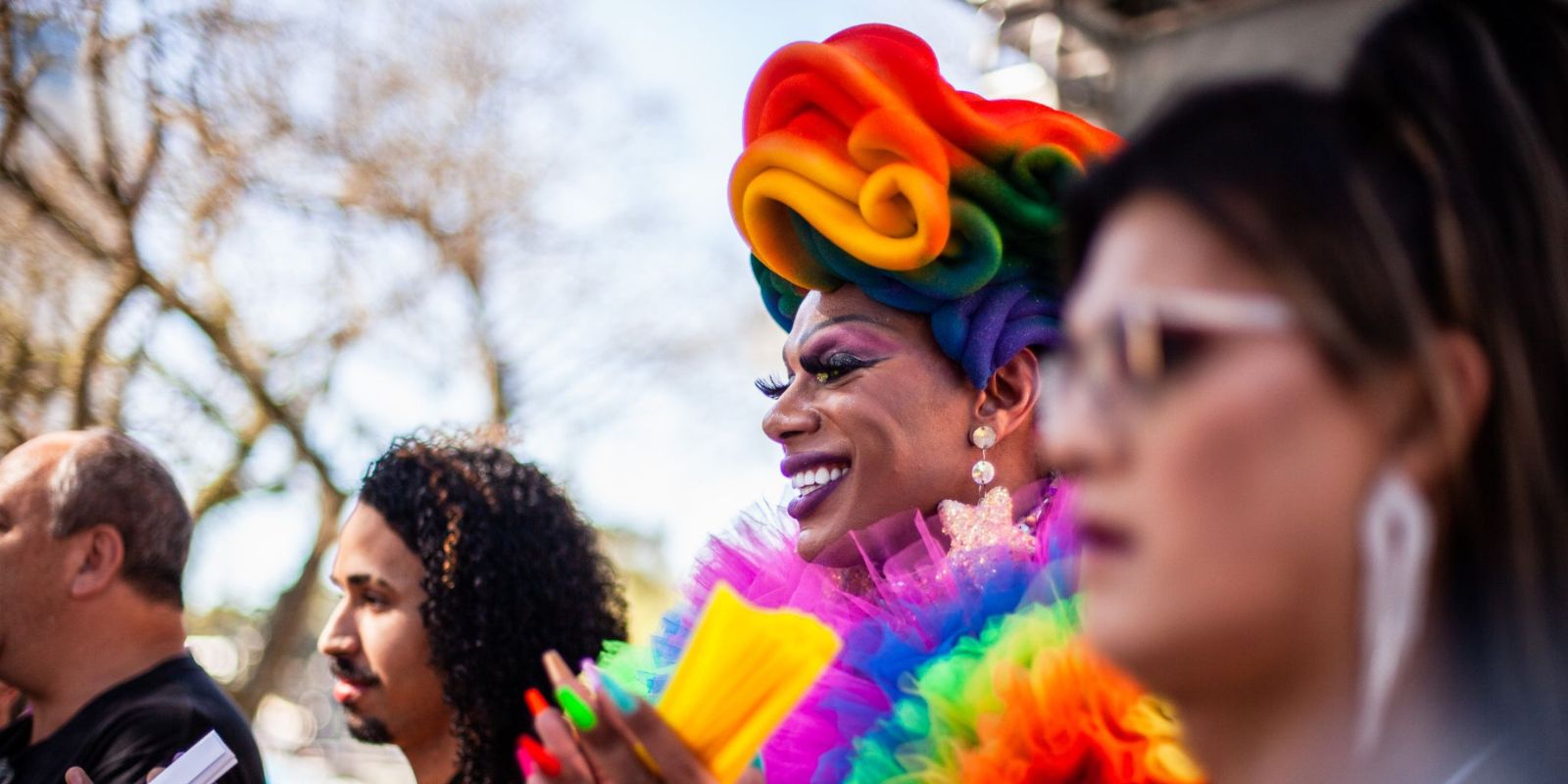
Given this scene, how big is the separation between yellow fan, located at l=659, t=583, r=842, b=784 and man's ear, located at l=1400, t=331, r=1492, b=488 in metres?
0.57

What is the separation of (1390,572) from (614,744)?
2.34 ft

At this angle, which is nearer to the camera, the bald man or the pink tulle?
the pink tulle

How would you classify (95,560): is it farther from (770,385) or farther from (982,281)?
(982,281)

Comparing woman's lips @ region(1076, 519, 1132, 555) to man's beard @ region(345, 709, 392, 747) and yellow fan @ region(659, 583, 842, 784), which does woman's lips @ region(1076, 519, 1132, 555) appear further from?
man's beard @ region(345, 709, 392, 747)

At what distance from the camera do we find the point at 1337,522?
3.04 feet

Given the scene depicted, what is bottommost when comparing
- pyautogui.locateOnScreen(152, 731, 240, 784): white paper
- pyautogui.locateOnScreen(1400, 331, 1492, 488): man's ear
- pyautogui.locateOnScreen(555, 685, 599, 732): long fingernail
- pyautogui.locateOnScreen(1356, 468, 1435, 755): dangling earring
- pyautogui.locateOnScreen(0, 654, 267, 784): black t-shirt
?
pyautogui.locateOnScreen(0, 654, 267, 784): black t-shirt

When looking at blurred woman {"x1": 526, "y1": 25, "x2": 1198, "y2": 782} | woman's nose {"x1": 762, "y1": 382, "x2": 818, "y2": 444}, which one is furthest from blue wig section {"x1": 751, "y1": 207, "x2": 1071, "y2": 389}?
woman's nose {"x1": 762, "y1": 382, "x2": 818, "y2": 444}

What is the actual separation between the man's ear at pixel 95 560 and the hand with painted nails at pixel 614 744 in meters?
2.15

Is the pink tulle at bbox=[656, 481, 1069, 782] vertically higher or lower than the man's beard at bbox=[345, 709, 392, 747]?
higher

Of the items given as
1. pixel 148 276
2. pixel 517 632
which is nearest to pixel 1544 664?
pixel 517 632

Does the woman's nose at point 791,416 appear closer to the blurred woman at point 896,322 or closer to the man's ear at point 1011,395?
the blurred woman at point 896,322

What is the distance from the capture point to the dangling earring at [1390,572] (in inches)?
36.8

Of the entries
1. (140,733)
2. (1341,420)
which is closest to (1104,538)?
(1341,420)

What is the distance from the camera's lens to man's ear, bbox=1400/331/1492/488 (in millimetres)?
945
